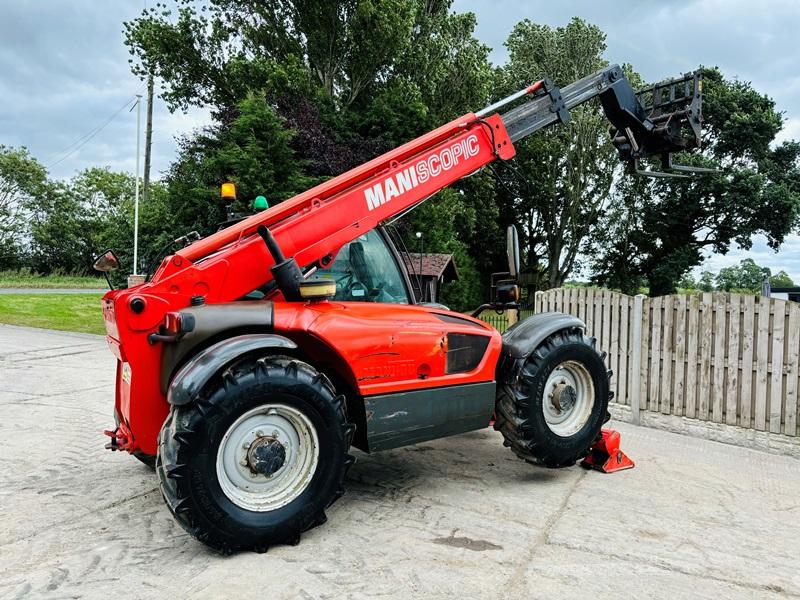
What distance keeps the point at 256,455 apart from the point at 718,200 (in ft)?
104

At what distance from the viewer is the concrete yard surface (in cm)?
288

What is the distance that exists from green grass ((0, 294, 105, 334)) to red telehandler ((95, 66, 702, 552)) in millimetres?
13941

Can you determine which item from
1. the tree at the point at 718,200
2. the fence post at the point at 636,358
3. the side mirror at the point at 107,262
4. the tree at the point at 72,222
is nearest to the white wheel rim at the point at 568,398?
the fence post at the point at 636,358

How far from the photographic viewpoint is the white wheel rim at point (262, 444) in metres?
3.21

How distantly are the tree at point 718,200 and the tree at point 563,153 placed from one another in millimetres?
2337

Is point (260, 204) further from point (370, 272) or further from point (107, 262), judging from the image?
point (107, 262)

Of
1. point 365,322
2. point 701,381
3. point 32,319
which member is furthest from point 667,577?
point 32,319

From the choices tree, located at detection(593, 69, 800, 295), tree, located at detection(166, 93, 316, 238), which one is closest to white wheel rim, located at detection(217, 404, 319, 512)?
tree, located at detection(166, 93, 316, 238)

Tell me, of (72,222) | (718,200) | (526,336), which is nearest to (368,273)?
(526,336)

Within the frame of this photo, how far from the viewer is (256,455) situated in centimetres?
323

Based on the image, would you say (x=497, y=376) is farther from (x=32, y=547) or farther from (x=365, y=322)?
(x=32, y=547)

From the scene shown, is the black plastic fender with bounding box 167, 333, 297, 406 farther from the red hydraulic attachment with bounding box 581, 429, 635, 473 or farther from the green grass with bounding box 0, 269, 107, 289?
the green grass with bounding box 0, 269, 107, 289

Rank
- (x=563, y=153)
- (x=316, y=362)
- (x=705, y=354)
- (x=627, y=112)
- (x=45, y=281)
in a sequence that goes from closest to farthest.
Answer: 1. (x=316, y=362)
2. (x=627, y=112)
3. (x=705, y=354)
4. (x=563, y=153)
5. (x=45, y=281)

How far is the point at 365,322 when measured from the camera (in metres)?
3.63
